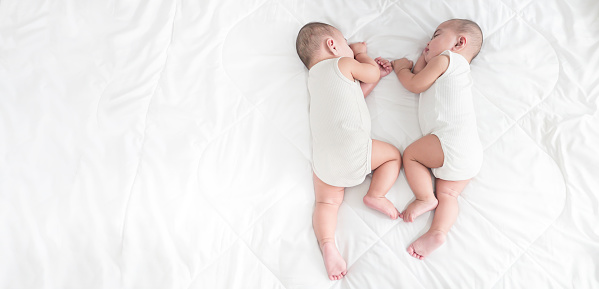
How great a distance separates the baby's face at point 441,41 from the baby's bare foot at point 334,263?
621 mm

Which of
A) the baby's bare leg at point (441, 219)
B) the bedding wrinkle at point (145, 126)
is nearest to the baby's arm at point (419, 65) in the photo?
the baby's bare leg at point (441, 219)

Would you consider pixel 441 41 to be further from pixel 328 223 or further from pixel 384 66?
pixel 328 223

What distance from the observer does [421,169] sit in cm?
118

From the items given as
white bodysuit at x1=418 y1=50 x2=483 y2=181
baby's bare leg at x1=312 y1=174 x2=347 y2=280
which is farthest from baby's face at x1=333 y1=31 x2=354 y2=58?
baby's bare leg at x1=312 y1=174 x2=347 y2=280

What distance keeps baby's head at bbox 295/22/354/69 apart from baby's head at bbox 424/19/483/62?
24 centimetres

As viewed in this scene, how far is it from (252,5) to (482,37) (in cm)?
68

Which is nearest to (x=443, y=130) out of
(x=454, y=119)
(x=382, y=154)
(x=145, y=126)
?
(x=454, y=119)

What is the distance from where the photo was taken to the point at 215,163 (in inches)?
47.1

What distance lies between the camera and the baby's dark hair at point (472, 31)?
4.31 ft

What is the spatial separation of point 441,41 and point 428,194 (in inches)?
17.9

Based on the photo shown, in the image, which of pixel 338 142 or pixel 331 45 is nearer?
pixel 338 142

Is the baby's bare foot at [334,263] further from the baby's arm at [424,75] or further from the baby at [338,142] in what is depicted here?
the baby's arm at [424,75]

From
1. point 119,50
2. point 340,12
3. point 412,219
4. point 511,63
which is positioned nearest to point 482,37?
point 511,63

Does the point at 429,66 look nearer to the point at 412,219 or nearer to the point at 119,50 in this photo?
the point at 412,219
